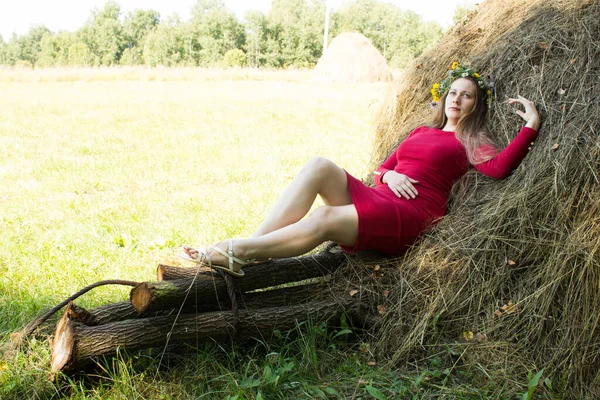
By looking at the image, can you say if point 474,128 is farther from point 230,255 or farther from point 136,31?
point 136,31

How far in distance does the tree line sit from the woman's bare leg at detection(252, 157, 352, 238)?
98.6ft

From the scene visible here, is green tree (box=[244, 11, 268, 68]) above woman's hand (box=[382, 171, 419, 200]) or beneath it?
above

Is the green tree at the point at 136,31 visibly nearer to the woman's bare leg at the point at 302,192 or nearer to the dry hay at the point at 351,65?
the dry hay at the point at 351,65

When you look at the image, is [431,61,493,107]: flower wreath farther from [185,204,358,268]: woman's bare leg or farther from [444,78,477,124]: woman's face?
[185,204,358,268]: woman's bare leg

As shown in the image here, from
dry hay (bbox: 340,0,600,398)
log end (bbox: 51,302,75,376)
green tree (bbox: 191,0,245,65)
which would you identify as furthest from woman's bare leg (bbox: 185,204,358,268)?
green tree (bbox: 191,0,245,65)

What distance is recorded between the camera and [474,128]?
A: 421 cm

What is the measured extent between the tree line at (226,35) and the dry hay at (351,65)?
10971 mm

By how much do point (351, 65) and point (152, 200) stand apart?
16.0m

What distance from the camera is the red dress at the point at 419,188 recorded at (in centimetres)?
370

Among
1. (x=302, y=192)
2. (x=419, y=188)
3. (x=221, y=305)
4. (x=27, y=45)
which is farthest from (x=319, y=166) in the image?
(x=27, y=45)

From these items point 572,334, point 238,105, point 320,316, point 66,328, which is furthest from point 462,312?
point 238,105

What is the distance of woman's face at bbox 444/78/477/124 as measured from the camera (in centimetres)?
425

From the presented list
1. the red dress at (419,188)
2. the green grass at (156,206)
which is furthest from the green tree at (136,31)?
the red dress at (419,188)

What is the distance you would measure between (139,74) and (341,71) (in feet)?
23.3
